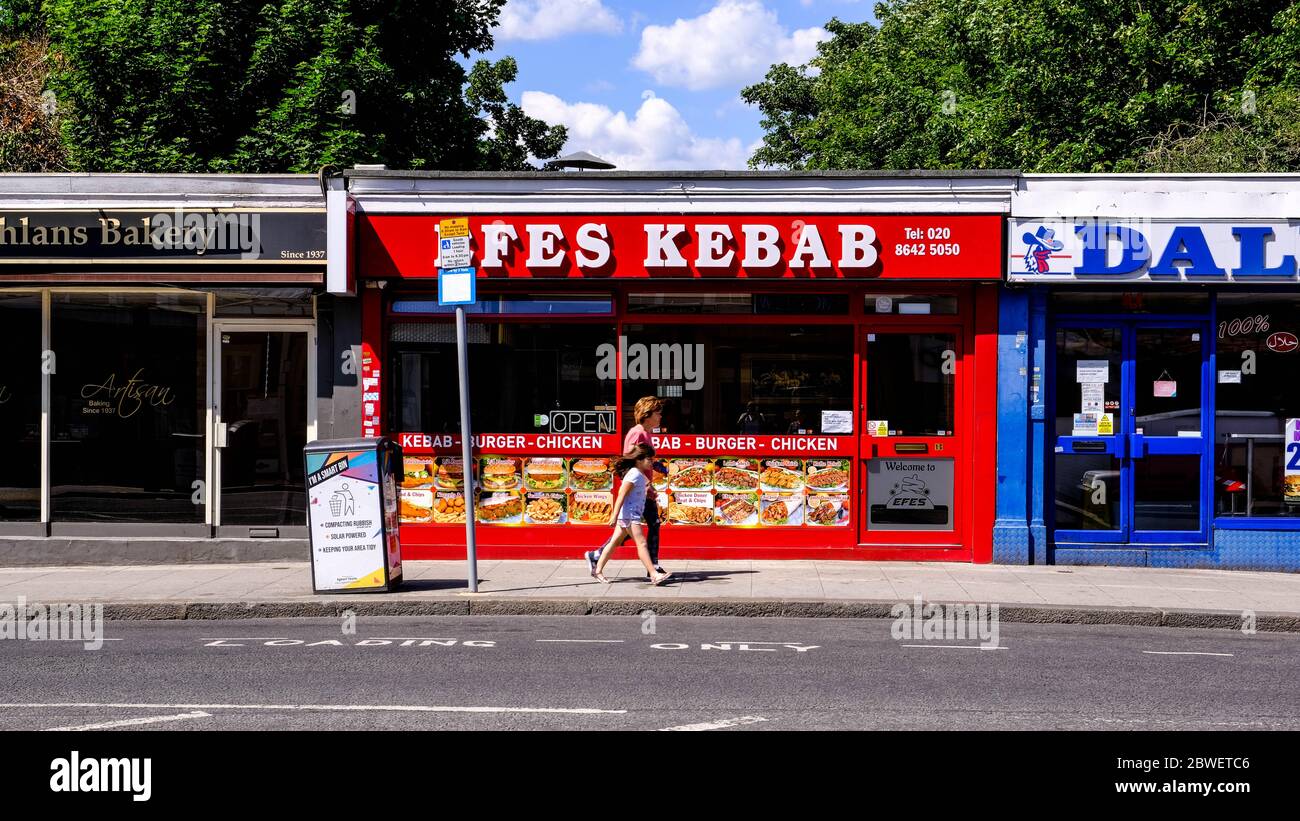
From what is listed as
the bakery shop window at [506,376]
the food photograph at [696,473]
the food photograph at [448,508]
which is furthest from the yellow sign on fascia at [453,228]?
the food photograph at [696,473]

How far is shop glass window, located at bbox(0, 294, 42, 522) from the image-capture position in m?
12.9

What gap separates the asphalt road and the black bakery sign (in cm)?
428

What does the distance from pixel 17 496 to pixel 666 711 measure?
31.7 ft

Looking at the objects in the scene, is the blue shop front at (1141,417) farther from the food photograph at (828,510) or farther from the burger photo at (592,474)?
the burger photo at (592,474)

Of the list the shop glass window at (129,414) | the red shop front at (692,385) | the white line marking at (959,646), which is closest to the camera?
the white line marking at (959,646)

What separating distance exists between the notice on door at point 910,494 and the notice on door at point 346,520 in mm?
5347

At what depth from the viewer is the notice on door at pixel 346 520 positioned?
10328 mm

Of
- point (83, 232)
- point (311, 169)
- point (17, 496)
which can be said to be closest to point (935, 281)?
point (83, 232)

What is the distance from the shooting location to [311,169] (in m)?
21.9

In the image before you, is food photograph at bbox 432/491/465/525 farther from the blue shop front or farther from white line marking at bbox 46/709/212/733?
white line marking at bbox 46/709/212/733

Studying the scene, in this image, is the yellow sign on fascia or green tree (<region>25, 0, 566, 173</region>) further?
green tree (<region>25, 0, 566, 173</region>)

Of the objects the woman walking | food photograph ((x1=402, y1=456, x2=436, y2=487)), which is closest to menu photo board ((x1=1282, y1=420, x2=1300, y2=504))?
the woman walking
